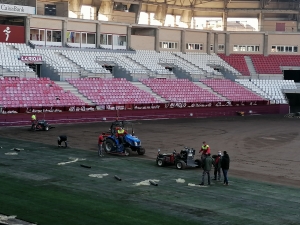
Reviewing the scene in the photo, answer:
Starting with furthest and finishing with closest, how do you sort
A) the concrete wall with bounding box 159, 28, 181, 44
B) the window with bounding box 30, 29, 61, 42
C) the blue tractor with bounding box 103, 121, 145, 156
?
the concrete wall with bounding box 159, 28, 181, 44 → the window with bounding box 30, 29, 61, 42 → the blue tractor with bounding box 103, 121, 145, 156

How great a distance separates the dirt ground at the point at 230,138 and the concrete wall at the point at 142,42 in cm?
2118

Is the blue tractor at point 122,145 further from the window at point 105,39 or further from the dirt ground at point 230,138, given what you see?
the window at point 105,39

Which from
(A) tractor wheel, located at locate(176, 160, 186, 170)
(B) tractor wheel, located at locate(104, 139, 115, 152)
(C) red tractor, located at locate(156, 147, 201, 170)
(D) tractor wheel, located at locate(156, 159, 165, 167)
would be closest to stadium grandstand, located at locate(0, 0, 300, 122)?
(B) tractor wheel, located at locate(104, 139, 115, 152)

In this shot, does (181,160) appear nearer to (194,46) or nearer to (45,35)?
(45,35)

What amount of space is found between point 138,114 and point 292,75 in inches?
1352

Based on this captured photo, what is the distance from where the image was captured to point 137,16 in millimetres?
79000

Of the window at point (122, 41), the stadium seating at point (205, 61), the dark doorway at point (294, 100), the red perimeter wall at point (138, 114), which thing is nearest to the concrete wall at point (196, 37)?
the stadium seating at point (205, 61)

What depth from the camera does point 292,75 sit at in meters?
83.5

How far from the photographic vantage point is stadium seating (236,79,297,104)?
236ft

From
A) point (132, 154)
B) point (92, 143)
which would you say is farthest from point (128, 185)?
point (92, 143)

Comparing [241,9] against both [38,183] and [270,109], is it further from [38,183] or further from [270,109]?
[38,183]

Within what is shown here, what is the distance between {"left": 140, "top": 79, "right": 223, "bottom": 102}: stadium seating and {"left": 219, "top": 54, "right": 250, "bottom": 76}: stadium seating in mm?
13305

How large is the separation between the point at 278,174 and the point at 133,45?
164 feet

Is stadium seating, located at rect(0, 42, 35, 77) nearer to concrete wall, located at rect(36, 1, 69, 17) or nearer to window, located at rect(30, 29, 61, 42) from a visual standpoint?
window, located at rect(30, 29, 61, 42)
